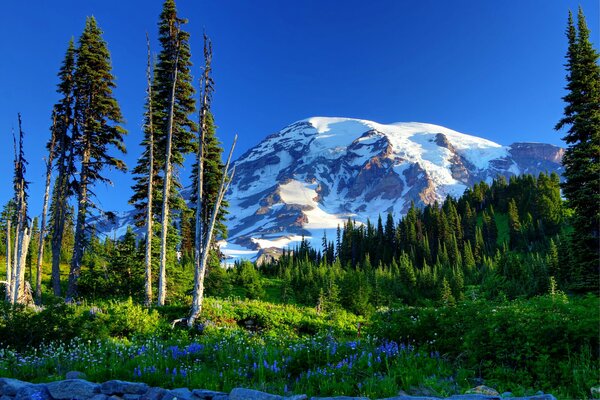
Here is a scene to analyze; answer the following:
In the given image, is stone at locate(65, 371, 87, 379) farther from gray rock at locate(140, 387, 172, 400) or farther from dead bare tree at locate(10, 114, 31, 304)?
dead bare tree at locate(10, 114, 31, 304)

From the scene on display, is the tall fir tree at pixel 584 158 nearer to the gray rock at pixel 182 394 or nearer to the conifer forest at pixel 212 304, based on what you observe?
the conifer forest at pixel 212 304

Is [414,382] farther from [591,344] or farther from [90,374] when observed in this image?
[90,374]

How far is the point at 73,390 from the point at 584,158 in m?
25.7

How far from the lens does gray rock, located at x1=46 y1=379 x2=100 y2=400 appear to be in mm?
5207

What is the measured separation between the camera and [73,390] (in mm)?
5250

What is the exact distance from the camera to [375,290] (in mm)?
50719

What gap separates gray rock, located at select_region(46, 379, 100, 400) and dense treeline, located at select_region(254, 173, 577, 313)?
97.8 feet

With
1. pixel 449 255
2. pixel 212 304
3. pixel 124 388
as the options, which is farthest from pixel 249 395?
pixel 449 255

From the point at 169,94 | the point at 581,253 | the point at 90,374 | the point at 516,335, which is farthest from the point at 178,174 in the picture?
the point at 581,253

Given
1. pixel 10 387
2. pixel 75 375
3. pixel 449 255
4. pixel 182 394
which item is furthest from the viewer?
pixel 449 255

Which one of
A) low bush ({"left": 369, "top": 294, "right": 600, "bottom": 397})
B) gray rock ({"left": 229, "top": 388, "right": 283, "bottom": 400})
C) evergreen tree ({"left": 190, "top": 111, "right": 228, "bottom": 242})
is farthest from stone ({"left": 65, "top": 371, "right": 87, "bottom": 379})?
evergreen tree ({"left": 190, "top": 111, "right": 228, "bottom": 242})

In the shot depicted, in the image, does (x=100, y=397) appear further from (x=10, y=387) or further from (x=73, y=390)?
(x=10, y=387)

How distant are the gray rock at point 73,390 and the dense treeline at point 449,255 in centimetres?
2981

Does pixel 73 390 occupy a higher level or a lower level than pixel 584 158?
lower
